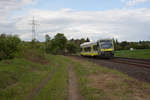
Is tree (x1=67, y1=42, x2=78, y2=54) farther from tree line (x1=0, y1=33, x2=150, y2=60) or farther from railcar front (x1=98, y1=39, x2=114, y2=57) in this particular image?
railcar front (x1=98, y1=39, x2=114, y2=57)

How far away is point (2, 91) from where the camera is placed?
340 inches

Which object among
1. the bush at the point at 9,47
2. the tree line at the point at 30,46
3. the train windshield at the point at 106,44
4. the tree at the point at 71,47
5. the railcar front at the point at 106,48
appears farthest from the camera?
the tree at the point at 71,47

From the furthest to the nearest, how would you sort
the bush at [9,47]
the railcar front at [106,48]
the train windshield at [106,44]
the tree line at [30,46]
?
the train windshield at [106,44]
the railcar front at [106,48]
the tree line at [30,46]
the bush at [9,47]

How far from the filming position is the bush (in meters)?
20.0

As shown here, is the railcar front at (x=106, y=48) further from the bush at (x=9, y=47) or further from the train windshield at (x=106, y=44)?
the bush at (x=9, y=47)

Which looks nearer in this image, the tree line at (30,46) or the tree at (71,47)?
the tree line at (30,46)

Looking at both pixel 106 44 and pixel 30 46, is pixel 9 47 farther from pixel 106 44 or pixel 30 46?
pixel 30 46

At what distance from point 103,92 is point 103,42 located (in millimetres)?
23327

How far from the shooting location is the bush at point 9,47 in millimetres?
19977

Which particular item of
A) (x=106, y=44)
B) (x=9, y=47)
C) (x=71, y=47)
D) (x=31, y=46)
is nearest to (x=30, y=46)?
(x=31, y=46)

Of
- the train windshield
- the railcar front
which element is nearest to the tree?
the railcar front

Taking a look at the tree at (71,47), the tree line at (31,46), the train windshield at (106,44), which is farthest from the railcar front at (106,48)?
the tree at (71,47)

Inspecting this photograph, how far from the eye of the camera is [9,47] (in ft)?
67.6

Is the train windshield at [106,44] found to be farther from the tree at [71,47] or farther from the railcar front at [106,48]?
the tree at [71,47]
